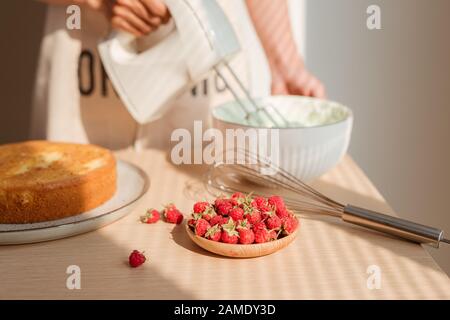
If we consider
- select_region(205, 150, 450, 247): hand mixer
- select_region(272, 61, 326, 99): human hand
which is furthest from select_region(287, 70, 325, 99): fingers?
select_region(205, 150, 450, 247): hand mixer

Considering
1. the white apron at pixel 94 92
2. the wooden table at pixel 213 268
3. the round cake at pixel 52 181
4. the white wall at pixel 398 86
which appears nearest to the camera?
the wooden table at pixel 213 268

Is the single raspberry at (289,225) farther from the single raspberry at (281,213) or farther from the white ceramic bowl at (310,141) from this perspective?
the white ceramic bowl at (310,141)

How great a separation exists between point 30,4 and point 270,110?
70 centimetres

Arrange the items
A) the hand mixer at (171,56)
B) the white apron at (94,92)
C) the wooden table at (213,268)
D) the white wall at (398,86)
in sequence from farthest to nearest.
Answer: the white wall at (398,86), the white apron at (94,92), the hand mixer at (171,56), the wooden table at (213,268)

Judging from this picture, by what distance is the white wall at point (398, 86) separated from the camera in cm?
118

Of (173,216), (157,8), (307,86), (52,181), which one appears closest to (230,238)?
(173,216)

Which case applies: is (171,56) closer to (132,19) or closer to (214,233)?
(132,19)

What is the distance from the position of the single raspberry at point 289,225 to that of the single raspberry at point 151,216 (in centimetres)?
17

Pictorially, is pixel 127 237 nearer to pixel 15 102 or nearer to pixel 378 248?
pixel 378 248

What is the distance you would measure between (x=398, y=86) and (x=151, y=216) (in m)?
0.74

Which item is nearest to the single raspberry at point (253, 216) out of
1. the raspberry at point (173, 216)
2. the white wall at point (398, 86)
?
the raspberry at point (173, 216)

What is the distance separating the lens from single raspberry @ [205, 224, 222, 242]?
1.95ft

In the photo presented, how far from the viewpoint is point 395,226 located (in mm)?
635

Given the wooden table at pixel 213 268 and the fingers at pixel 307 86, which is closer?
the wooden table at pixel 213 268
